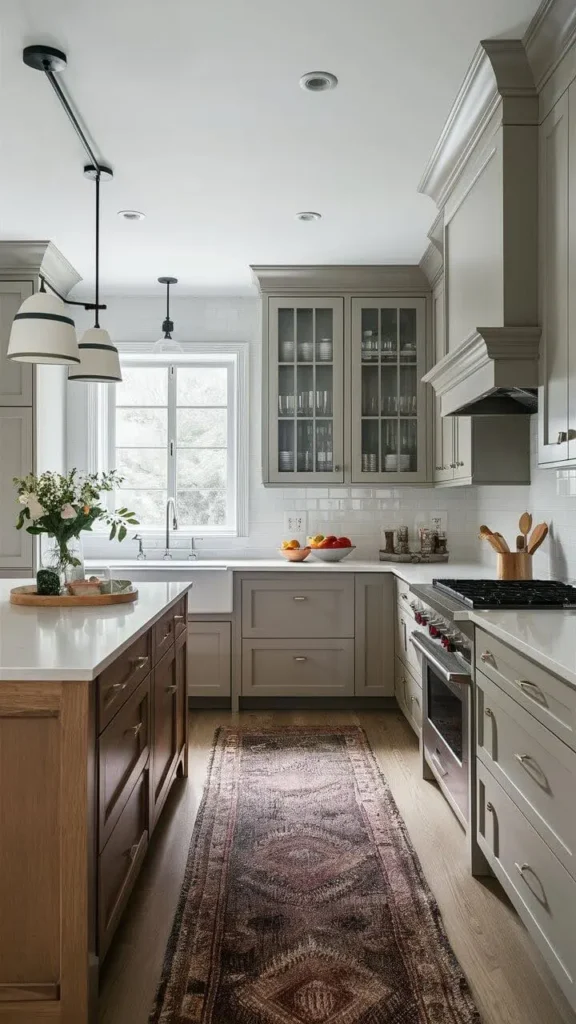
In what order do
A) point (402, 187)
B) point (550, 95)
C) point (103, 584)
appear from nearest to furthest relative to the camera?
point (550, 95) < point (103, 584) < point (402, 187)

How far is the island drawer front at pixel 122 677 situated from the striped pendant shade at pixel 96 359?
1.17m

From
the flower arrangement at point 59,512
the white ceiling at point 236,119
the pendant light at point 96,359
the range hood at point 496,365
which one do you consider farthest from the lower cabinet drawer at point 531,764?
the white ceiling at point 236,119

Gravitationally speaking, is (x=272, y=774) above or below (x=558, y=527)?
below

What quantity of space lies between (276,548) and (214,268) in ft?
6.09

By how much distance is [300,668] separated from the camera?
464cm

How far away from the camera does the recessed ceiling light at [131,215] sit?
3867mm

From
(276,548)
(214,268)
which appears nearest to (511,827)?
(276,548)

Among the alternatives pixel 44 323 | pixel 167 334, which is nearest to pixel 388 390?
pixel 167 334

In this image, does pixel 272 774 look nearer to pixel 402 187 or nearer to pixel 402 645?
pixel 402 645

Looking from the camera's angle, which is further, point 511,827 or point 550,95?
point 550,95

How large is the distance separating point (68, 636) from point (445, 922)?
1.38 metres

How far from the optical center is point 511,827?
214 centimetres

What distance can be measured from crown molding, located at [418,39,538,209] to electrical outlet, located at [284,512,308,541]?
2.66m

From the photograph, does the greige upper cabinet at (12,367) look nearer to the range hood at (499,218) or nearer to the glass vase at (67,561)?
the glass vase at (67,561)
